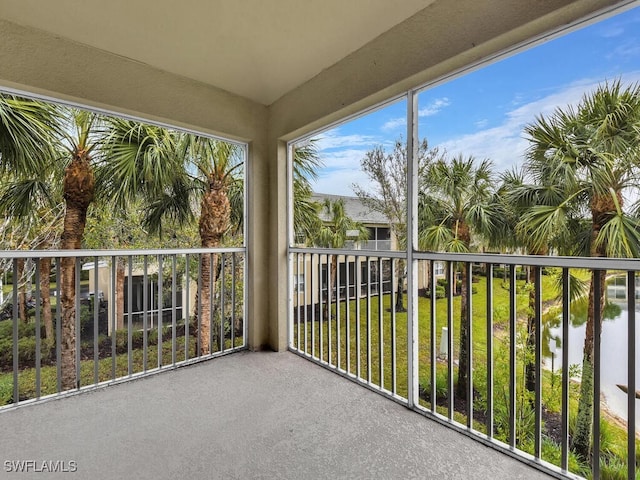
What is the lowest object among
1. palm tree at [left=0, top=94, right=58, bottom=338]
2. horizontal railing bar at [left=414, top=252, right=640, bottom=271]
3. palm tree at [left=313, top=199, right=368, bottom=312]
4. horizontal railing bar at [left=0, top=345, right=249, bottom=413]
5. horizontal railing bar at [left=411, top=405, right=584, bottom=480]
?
horizontal railing bar at [left=411, top=405, right=584, bottom=480]

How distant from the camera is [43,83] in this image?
1872 millimetres

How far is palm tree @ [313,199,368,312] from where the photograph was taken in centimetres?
240

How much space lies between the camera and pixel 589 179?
1344 mm

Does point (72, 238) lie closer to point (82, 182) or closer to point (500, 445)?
point (82, 182)

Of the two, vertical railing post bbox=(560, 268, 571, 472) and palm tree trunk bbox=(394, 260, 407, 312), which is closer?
vertical railing post bbox=(560, 268, 571, 472)

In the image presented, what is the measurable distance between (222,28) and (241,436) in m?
2.39

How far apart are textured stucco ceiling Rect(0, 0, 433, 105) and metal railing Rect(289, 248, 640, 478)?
4.76 ft

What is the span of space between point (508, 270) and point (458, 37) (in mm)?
1272

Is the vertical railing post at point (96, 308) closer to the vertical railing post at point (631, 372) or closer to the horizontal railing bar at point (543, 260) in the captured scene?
the horizontal railing bar at point (543, 260)

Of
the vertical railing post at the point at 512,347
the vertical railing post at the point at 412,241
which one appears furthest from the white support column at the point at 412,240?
the vertical railing post at the point at 512,347

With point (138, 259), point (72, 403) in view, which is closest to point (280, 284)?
point (138, 259)

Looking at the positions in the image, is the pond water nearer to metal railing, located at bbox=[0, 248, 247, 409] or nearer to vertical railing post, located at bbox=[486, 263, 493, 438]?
vertical railing post, located at bbox=[486, 263, 493, 438]

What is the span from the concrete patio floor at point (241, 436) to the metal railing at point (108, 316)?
8.6 inches

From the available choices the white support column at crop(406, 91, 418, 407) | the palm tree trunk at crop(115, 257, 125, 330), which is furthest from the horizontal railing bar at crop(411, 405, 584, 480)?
the palm tree trunk at crop(115, 257, 125, 330)
